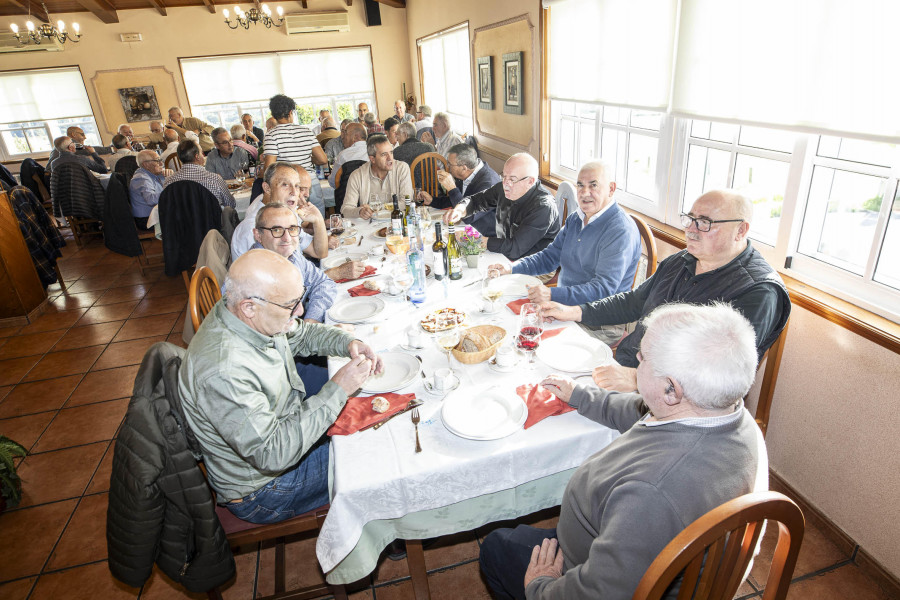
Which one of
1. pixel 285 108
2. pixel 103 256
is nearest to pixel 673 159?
pixel 285 108

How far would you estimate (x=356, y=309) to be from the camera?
224cm

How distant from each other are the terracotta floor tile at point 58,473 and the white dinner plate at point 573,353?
7.94ft

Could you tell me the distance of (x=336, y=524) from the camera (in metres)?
1.30

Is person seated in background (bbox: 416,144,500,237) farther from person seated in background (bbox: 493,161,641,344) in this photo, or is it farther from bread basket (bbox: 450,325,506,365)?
bread basket (bbox: 450,325,506,365)

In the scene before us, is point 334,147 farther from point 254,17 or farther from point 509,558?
point 509,558

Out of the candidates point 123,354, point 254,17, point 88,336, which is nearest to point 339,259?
point 123,354

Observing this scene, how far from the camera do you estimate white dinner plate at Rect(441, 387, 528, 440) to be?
1.39 meters

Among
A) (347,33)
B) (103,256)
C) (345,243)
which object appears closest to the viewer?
(345,243)

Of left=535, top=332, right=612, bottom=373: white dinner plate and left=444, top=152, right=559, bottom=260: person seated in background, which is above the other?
left=444, top=152, right=559, bottom=260: person seated in background

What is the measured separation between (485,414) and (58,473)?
250cm

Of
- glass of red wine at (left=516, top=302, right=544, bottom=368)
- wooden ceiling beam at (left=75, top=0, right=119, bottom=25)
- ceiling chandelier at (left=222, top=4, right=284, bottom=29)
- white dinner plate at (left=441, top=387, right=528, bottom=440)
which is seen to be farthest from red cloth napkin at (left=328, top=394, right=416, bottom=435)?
wooden ceiling beam at (left=75, top=0, right=119, bottom=25)

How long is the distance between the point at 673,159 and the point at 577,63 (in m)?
1.32

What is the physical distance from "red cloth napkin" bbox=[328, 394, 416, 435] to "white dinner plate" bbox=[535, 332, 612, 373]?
496 millimetres

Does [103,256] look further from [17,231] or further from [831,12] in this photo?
[831,12]
